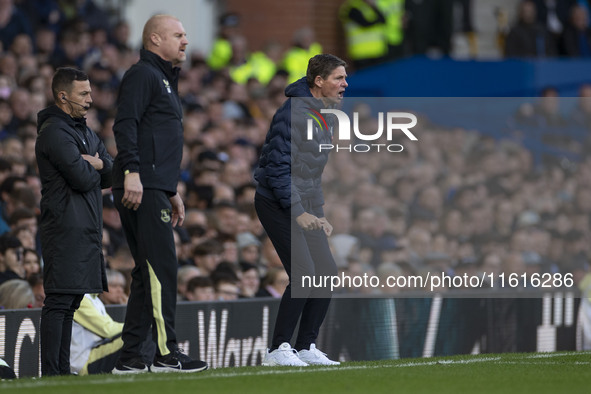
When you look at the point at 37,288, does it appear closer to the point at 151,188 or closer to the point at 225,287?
the point at 225,287

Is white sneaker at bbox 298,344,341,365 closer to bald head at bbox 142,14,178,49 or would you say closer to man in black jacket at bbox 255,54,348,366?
man in black jacket at bbox 255,54,348,366

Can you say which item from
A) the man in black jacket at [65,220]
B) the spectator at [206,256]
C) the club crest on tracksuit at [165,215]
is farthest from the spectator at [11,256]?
the club crest on tracksuit at [165,215]

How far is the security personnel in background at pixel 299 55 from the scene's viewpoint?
15680mm

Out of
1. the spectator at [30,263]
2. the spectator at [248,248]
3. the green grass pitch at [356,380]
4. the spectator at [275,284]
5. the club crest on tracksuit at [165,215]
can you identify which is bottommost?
the green grass pitch at [356,380]

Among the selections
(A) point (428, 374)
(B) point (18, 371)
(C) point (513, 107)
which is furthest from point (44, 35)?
(A) point (428, 374)

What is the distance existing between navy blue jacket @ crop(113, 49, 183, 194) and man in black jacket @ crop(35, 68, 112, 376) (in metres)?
0.23

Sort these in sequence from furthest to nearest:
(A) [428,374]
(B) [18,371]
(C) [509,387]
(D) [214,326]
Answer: (D) [214,326] → (B) [18,371] → (A) [428,374] → (C) [509,387]

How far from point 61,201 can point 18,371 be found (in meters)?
1.52

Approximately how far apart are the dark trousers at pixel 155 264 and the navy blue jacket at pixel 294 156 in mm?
772

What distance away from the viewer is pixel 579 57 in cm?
1711

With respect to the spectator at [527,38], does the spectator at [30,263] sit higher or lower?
lower

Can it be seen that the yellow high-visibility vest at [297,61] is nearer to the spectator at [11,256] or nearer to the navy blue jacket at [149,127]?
the spectator at [11,256]

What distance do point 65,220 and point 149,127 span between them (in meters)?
0.68

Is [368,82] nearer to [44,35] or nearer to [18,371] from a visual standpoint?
[44,35]
